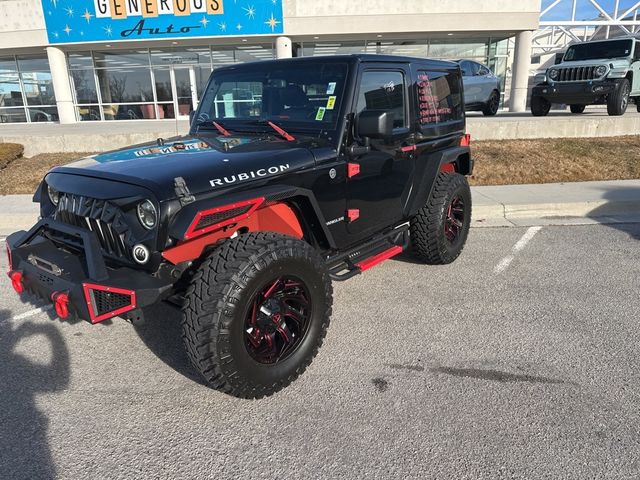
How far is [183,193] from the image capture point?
250cm

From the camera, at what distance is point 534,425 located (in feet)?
8.40

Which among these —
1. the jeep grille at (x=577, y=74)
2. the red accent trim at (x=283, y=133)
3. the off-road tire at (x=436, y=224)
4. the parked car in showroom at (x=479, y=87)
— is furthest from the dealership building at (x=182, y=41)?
the red accent trim at (x=283, y=133)

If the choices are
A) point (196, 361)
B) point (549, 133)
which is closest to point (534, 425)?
point (196, 361)

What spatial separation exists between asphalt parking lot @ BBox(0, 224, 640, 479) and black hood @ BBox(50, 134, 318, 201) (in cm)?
130

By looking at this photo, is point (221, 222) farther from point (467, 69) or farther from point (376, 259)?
point (467, 69)

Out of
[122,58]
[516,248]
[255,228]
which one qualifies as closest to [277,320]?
[255,228]

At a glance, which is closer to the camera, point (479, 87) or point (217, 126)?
point (217, 126)

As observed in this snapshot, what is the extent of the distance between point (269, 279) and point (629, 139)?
11.5 meters

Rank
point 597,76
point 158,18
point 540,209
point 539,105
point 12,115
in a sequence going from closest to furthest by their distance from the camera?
point 540,209 → point 597,76 → point 539,105 → point 158,18 → point 12,115

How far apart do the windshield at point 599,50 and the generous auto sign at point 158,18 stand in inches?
398

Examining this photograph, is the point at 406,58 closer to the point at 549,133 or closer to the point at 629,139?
the point at 549,133

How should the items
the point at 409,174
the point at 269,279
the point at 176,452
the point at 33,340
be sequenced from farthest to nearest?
1. the point at 409,174
2. the point at 33,340
3. the point at 269,279
4. the point at 176,452

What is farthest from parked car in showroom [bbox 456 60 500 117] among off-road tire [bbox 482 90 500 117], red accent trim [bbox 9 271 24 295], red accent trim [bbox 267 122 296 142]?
red accent trim [bbox 9 271 24 295]

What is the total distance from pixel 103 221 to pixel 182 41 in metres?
18.0
